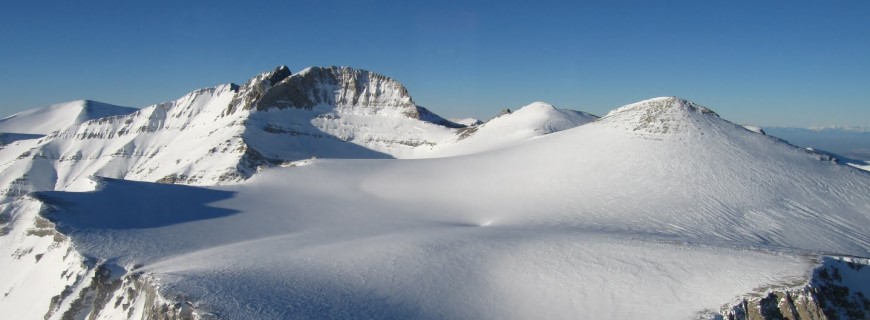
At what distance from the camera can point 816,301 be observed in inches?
725

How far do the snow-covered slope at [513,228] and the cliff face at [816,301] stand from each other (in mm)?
488

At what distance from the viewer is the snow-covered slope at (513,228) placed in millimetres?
21609

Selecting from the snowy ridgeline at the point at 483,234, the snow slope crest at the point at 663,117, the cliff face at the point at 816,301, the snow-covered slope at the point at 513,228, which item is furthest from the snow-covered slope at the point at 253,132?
the cliff face at the point at 816,301

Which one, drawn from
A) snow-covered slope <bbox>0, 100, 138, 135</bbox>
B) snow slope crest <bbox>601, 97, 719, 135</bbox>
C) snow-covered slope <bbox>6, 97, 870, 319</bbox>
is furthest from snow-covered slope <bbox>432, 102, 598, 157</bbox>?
snow-covered slope <bbox>0, 100, 138, 135</bbox>

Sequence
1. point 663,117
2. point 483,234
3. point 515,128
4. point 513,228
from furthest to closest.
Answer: point 515,128 < point 663,117 < point 513,228 < point 483,234

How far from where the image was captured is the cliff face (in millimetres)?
18391

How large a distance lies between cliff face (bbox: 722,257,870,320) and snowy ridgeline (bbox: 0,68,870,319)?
0.21 ft

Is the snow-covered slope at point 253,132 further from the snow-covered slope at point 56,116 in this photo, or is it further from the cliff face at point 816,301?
the cliff face at point 816,301

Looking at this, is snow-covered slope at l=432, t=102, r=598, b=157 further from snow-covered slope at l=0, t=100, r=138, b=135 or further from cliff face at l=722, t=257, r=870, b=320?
snow-covered slope at l=0, t=100, r=138, b=135

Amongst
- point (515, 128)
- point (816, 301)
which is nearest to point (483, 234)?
point (816, 301)

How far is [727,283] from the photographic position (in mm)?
20672

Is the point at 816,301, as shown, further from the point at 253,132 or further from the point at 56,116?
the point at 56,116

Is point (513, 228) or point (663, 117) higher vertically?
point (663, 117)

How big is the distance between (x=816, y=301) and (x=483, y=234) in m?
16.6
